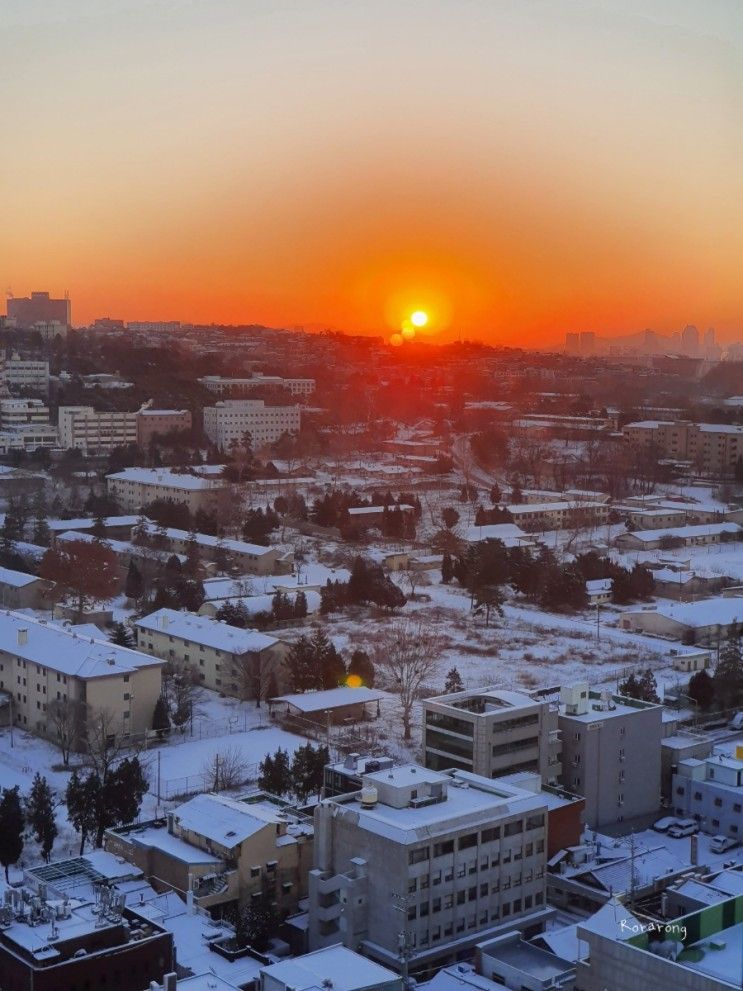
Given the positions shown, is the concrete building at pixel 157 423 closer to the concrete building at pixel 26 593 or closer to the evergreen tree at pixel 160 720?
the concrete building at pixel 26 593

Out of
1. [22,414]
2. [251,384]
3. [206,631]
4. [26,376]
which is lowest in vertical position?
[206,631]

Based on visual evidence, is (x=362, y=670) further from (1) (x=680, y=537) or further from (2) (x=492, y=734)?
(1) (x=680, y=537)

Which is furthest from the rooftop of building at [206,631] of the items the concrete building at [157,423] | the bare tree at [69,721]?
the concrete building at [157,423]

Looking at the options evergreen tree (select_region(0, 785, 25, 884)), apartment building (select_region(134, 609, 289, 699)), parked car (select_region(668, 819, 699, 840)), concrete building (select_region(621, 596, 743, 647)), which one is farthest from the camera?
concrete building (select_region(621, 596, 743, 647))

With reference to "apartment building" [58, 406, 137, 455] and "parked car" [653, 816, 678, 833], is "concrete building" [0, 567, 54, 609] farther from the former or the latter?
"apartment building" [58, 406, 137, 455]

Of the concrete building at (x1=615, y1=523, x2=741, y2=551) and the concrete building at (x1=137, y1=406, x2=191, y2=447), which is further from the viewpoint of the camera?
the concrete building at (x1=137, y1=406, x2=191, y2=447)

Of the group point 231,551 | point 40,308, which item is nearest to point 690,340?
point 40,308

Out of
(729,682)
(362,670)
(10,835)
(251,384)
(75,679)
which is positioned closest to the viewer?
(10,835)

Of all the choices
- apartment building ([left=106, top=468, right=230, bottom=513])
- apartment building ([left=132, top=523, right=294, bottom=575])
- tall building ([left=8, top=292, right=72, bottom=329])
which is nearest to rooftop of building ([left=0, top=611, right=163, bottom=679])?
apartment building ([left=132, top=523, right=294, bottom=575])
